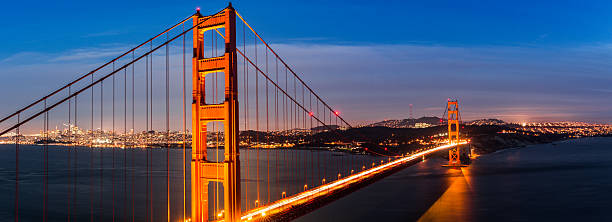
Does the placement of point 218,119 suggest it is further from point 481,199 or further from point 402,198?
point 481,199

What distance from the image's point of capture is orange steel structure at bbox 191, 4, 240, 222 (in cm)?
1186

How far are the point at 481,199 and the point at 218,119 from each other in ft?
145

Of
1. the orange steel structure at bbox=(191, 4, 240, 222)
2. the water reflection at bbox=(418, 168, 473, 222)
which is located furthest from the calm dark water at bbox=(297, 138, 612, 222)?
the orange steel structure at bbox=(191, 4, 240, 222)

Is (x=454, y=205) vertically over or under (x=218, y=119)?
under

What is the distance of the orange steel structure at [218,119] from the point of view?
1186 cm

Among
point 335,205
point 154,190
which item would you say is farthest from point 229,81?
point 154,190

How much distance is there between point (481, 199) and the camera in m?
48.7

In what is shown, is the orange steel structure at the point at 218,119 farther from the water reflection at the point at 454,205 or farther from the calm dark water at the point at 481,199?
the water reflection at the point at 454,205

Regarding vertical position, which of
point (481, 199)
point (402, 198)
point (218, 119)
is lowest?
point (481, 199)

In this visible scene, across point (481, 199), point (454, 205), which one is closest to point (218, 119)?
point (454, 205)

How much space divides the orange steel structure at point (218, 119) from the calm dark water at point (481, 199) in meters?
24.8

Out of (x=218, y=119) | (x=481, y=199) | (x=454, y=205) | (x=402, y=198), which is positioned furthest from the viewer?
(x=402, y=198)

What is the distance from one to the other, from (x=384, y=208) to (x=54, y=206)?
34.4 metres

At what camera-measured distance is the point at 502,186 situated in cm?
5859
